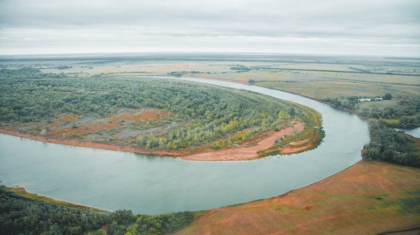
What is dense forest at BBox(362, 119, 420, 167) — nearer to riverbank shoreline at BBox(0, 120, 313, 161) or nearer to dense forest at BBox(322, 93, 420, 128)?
dense forest at BBox(322, 93, 420, 128)

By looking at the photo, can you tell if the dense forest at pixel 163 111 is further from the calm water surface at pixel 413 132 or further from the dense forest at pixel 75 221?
the calm water surface at pixel 413 132

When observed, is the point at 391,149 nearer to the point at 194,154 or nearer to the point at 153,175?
the point at 194,154

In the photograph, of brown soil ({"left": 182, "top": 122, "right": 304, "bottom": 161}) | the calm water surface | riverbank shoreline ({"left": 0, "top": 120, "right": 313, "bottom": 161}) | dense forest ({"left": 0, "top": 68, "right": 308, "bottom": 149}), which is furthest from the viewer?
the calm water surface

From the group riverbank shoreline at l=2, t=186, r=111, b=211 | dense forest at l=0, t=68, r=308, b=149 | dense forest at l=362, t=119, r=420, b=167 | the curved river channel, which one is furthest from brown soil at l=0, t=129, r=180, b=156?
dense forest at l=362, t=119, r=420, b=167

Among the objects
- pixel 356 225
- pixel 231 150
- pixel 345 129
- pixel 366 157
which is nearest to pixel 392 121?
pixel 345 129

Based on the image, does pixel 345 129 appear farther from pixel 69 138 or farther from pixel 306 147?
pixel 69 138

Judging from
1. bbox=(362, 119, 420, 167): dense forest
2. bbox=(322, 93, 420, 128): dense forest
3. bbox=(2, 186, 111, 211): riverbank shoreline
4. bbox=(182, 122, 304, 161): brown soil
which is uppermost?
bbox=(322, 93, 420, 128): dense forest
